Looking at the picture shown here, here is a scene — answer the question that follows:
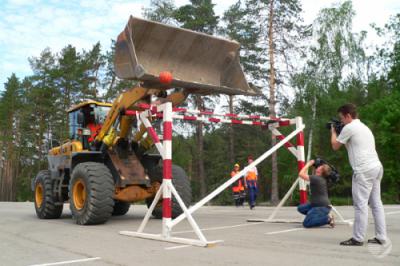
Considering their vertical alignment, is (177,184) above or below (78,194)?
above

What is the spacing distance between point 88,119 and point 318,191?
6330 mm

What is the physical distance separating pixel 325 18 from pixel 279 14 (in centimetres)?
922

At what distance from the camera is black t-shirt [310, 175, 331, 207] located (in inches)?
318

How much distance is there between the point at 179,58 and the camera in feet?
28.8

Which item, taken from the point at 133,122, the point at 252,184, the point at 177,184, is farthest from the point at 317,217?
the point at 252,184

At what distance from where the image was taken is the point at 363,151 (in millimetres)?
5977

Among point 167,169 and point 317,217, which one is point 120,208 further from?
point 317,217

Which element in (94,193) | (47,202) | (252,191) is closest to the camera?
(94,193)

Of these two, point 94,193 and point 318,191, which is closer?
point 318,191

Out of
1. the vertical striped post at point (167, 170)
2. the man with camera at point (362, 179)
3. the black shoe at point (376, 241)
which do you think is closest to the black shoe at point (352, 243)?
the man with camera at point (362, 179)

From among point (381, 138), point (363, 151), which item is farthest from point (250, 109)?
point (363, 151)

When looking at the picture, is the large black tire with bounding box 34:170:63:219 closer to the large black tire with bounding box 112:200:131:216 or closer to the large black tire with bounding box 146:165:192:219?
the large black tire with bounding box 112:200:131:216

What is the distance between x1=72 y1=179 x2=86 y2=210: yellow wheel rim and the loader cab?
62.1 inches

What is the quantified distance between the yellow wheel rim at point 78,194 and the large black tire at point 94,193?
0.33 feet
